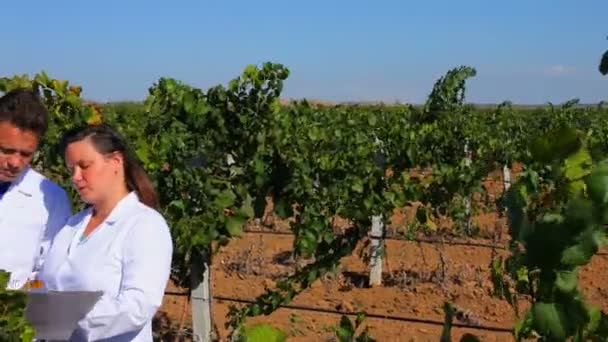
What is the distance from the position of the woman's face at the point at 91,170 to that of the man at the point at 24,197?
0.54 ft

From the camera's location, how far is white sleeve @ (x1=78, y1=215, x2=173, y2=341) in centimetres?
208

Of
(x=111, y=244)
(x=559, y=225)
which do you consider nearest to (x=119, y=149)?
(x=111, y=244)

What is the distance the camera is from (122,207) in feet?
7.41

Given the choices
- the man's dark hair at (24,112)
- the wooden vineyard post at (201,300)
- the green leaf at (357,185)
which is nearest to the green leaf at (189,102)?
the wooden vineyard post at (201,300)

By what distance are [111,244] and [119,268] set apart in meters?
0.06

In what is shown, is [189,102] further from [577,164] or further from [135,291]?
[577,164]

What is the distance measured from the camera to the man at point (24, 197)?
2352 millimetres

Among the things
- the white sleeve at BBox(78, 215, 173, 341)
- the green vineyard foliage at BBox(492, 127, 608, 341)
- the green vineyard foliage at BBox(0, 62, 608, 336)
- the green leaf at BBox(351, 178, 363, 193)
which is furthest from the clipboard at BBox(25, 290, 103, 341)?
the green leaf at BBox(351, 178, 363, 193)

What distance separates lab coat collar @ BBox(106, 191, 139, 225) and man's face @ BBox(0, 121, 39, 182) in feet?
0.98

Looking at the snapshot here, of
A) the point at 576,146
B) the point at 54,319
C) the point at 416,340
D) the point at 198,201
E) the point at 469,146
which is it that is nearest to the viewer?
the point at 576,146

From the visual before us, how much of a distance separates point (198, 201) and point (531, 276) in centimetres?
409

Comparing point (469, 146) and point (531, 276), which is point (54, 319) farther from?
point (469, 146)

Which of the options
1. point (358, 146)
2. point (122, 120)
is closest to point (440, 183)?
point (358, 146)

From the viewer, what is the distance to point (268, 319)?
23.0 ft
